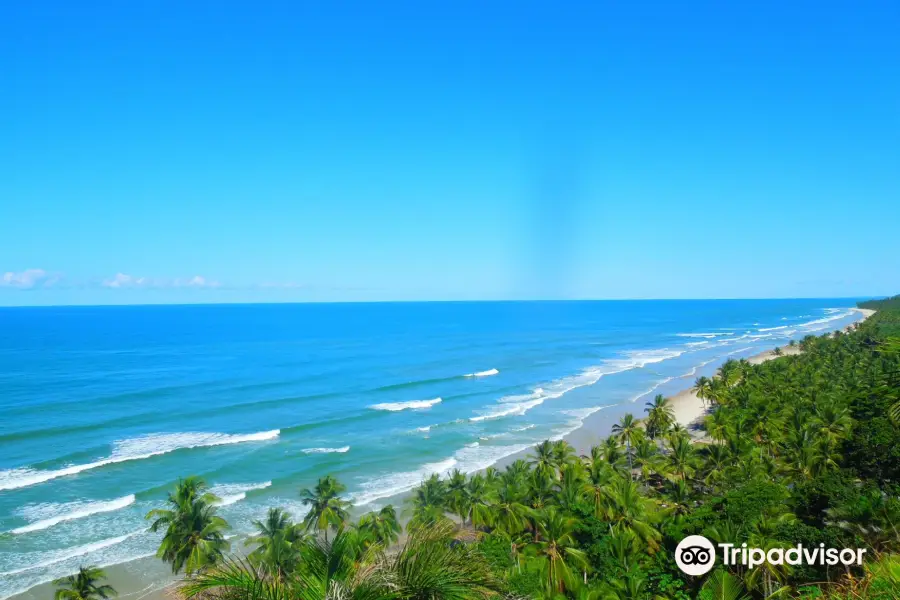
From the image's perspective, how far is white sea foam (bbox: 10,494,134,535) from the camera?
3634 centimetres

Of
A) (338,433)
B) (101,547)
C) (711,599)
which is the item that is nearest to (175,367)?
(338,433)

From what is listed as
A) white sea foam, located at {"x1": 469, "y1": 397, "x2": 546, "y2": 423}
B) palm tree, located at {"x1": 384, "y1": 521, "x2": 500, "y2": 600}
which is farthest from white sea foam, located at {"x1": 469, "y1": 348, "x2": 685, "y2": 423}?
palm tree, located at {"x1": 384, "y1": 521, "x2": 500, "y2": 600}

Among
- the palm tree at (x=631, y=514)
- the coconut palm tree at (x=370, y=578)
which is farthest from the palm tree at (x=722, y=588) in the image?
the coconut palm tree at (x=370, y=578)

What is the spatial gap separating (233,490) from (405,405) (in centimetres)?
3106

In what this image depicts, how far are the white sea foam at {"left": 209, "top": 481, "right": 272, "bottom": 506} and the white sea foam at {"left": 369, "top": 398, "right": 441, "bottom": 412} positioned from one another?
86.3 ft

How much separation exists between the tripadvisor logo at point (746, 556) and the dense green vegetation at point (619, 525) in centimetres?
41

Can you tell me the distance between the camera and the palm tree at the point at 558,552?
25688mm

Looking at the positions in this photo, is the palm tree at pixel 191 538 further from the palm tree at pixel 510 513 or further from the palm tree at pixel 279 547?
the palm tree at pixel 510 513

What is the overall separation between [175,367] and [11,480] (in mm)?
58916

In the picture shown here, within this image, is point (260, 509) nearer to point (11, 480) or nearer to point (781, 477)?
point (11, 480)

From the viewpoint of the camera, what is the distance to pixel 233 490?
42.8 m

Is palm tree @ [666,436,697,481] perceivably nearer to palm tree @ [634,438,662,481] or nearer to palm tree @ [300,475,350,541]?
palm tree @ [634,438,662,481]

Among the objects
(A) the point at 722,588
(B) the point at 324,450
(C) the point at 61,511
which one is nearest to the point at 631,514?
(A) the point at 722,588

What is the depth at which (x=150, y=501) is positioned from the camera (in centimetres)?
4022
